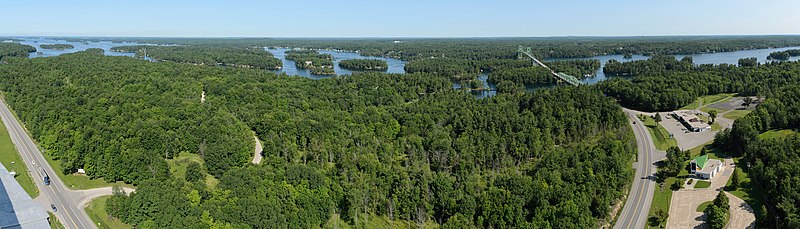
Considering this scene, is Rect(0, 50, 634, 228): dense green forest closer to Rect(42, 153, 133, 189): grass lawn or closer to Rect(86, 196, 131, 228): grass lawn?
Rect(42, 153, 133, 189): grass lawn

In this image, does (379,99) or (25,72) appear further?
(25,72)

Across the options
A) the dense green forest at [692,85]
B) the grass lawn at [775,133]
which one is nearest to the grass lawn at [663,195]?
the grass lawn at [775,133]

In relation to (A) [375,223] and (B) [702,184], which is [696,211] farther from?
(A) [375,223]

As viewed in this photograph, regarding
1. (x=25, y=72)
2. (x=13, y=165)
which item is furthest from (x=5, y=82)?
(x=13, y=165)

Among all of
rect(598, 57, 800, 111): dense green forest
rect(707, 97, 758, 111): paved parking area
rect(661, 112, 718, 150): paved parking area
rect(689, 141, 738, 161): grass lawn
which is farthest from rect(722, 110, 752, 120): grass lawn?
rect(689, 141, 738, 161): grass lawn

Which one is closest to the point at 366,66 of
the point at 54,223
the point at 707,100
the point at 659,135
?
the point at 707,100

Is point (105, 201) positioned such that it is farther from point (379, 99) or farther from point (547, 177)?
point (379, 99)

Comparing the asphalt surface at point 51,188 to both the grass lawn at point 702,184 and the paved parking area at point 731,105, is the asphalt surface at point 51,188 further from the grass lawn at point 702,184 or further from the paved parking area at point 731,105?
the paved parking area at point 731,105
